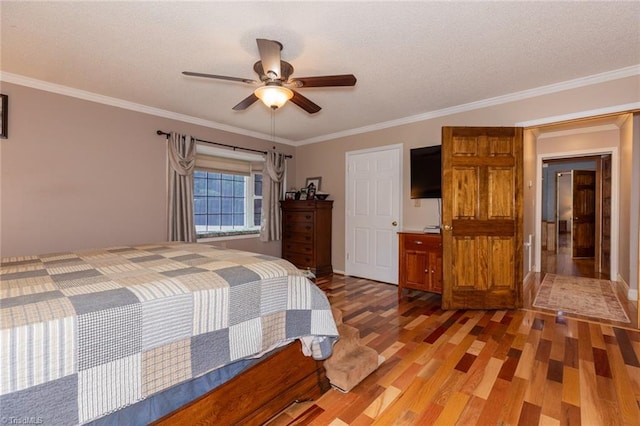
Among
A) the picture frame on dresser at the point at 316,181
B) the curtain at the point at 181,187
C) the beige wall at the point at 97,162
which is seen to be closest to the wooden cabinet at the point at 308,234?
the picture frame on dresser at the point at 316,181

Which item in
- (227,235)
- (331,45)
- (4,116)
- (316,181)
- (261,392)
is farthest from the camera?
(316,181)

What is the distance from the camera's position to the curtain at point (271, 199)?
491cm

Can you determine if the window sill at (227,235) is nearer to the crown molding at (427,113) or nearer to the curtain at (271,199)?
the curtain at (271,199)

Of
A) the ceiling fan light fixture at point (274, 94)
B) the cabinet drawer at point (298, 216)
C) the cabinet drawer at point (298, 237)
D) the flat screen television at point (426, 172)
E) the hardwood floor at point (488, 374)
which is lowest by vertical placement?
the hardwood floor at point (488, 374)

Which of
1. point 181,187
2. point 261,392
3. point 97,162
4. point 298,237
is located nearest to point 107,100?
point 97,162

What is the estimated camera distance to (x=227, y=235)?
4473 mm

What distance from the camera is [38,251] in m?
2.97

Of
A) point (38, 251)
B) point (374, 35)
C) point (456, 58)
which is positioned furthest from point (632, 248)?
point (38, 251)

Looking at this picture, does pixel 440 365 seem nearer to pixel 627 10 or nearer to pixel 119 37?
pixel 627 10

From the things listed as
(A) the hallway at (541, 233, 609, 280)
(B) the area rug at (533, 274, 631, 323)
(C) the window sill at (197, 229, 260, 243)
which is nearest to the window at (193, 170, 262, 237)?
(C) the window sill at (197, 229, 260, 243)

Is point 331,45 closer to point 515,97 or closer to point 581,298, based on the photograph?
point 515,97

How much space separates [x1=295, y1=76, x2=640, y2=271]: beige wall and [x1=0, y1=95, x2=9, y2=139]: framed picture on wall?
3697 millimetres

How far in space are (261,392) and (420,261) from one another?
259cm

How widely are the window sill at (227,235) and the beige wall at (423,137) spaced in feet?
4.21
